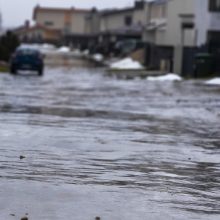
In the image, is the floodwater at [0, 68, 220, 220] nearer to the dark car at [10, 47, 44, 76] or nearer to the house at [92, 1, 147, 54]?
the dark car at [10, 47, 44, 76]

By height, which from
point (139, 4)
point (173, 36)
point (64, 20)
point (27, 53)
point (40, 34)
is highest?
point (139, 4)

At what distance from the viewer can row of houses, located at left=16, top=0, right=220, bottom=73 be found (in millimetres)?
46125

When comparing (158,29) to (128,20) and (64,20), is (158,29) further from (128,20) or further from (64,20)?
(64,20)

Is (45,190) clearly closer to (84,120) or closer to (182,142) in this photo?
(182,142)

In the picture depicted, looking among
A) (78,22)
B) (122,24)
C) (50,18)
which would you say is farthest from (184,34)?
(50,18)

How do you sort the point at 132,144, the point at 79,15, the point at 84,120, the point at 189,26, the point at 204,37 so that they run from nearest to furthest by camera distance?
the point at 132,144 → the point at 84,120 → the point at 204,37 → the point at 189,26 → the point at 79,15

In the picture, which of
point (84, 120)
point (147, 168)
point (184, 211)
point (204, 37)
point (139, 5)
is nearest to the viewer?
point (184, 211)

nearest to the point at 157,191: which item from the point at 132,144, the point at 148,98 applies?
the point at 132,144

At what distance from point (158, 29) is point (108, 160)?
50453 mm

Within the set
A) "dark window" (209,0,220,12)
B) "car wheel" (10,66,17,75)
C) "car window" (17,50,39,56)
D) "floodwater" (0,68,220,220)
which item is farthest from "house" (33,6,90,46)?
"floodwater" (0,68,220,220)

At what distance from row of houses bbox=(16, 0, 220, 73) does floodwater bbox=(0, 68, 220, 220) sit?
21.6 metres

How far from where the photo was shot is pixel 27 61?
43719 millimetres

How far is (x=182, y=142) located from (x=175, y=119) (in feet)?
15.5

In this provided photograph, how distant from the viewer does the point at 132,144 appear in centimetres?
1490
